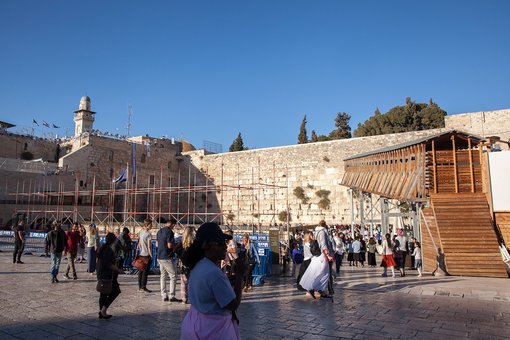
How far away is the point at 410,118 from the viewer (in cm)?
3100

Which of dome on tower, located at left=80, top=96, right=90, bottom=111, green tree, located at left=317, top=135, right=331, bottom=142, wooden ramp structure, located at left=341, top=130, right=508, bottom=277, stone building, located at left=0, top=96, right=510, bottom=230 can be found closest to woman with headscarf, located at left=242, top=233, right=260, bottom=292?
wooden ramp structure, located at left=341, top=130, right=508, bottom=277

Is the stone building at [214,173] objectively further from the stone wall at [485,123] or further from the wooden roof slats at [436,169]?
the wooden roof slats at [436,169]

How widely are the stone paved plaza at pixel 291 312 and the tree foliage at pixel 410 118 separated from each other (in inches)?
1010

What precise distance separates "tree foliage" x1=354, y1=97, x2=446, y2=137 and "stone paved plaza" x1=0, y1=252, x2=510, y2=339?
1010 inches

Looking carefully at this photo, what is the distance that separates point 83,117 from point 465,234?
123ft

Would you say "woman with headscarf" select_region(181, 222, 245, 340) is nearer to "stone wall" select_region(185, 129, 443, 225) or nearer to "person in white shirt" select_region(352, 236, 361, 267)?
"person in white shirt" select_region(352, 236, 361, 267)

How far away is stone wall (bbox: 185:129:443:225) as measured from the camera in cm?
2264

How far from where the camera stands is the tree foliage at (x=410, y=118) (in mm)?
30219

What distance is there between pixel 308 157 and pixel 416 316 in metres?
20.1

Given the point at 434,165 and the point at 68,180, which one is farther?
the point at 68,180

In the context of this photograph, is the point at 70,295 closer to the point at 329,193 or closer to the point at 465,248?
the point at 465,248

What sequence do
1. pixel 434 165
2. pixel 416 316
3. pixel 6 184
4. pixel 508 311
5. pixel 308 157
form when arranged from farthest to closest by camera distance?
1. pixel 308 157
2. pixel 6 184
3. pixel 434 165
4. pixel 508 311
5. pixel 416 316

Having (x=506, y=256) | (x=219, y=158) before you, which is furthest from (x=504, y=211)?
(x=219, y=158)

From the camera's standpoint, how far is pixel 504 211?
9.54m
